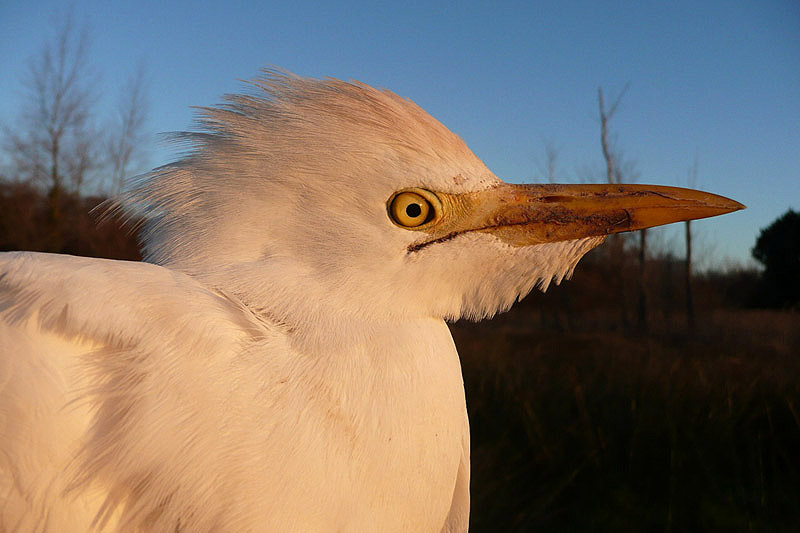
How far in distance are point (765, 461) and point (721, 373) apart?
110 centimetres

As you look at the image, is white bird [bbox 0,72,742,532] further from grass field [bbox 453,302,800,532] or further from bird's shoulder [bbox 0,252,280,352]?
grass field [bbox 453,302,800,532]

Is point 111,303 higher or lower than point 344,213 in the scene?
lower

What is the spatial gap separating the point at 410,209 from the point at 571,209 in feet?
1.80

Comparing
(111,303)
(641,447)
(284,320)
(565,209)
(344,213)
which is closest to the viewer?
(111,303)

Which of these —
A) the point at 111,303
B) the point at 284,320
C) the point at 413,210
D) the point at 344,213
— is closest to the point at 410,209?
the point at 413,210

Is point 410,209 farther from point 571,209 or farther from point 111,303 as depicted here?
point 111,303

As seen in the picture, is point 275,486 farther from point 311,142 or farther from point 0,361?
point 311,142

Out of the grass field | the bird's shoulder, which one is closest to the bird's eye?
the bird's shoulder

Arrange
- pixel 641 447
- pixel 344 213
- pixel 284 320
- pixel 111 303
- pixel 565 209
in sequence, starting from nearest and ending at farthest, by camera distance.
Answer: pixel 111 303 < pixel 284 320 < pixel 344 213 < pixel 565 209 < pixel 641 447

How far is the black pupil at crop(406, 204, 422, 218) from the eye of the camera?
159 centimetres

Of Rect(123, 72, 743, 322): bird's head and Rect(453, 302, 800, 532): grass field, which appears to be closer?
Rect(123, 72, 743, 322): bird's head

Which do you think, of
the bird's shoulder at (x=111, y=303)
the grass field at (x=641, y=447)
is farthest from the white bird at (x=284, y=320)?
the grass field at (x=641, y=447)

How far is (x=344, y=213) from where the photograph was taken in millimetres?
1537

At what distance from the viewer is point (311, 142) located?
5.12ft
